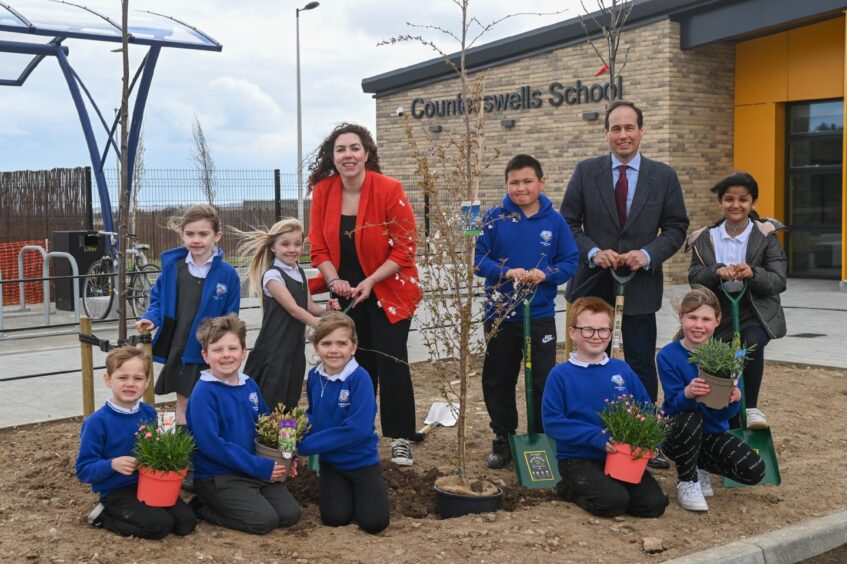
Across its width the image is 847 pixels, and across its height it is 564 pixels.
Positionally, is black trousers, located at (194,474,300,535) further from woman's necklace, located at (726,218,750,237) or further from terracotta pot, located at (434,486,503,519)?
woman's necklace, located at (726,218,750,237)

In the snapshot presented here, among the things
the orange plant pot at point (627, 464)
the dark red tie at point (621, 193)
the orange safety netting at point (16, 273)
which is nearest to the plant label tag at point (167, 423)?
the orange plant pot at point (627, 464)

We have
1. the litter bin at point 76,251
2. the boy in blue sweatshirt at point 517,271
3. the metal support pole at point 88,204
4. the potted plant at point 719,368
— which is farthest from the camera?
the metal support pole at point 88,204

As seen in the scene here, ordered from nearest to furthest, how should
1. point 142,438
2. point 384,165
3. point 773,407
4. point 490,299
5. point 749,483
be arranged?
point 142,438 → point 749,483 → point 490,299 → point 773,407 → point 384,165

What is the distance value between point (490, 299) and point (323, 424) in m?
1.28

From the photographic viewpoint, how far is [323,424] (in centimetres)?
495

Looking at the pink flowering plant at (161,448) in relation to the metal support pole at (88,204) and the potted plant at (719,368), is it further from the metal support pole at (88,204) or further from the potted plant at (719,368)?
the metal support pole at (88,204)

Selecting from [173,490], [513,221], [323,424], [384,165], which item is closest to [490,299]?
[513,221]

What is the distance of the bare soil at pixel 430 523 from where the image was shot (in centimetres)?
432

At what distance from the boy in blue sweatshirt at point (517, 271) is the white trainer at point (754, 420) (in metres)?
1.15

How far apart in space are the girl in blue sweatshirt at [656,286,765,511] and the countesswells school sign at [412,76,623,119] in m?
14.7

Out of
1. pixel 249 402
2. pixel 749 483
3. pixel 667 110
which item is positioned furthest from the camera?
pixel 667 110

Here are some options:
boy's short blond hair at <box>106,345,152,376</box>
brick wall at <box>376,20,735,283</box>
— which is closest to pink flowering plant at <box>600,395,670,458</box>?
boy's short blond hair at <box>106,345,152,376</box>

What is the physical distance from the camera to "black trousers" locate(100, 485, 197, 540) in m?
4.43

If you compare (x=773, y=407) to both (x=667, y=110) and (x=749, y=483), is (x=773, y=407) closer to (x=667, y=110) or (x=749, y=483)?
(x=749, y=483)
